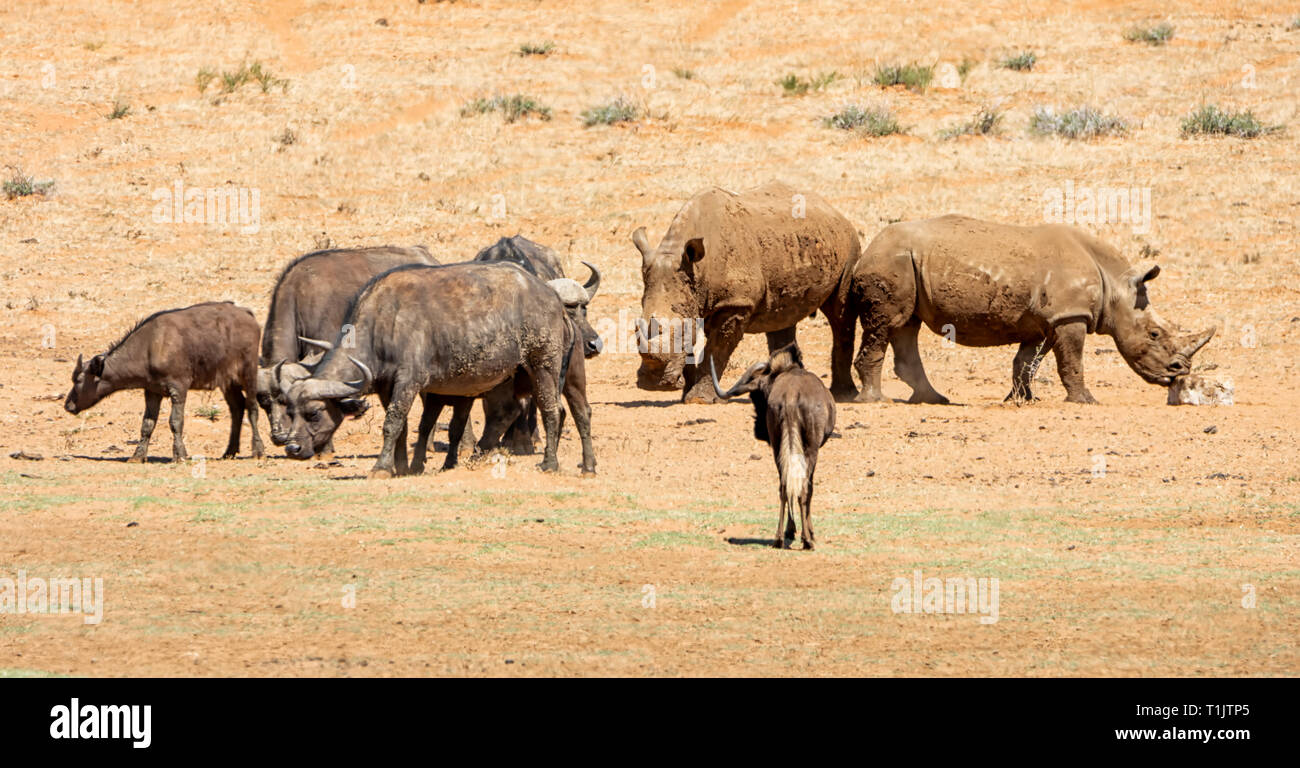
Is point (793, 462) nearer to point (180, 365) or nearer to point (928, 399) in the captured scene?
point (180, 365)

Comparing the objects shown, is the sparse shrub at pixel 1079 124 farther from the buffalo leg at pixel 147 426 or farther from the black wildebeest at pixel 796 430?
the black wildebeest at pixel 796 430

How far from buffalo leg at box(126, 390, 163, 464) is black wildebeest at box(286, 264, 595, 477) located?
327 centimetres

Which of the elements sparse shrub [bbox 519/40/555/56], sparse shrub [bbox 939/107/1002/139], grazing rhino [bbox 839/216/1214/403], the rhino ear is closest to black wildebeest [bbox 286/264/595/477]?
the rhino ear

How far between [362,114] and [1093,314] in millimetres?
20919

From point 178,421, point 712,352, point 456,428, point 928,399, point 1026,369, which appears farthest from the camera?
point 928,399

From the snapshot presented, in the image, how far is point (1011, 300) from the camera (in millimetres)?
18547

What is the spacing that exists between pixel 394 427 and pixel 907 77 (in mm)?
26931

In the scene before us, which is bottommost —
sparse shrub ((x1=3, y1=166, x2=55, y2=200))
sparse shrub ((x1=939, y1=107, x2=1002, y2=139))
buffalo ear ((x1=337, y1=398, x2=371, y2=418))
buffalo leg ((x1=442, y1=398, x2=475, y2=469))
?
buffalo leg ((x1=442, y1=398, x2=475, y2=469))

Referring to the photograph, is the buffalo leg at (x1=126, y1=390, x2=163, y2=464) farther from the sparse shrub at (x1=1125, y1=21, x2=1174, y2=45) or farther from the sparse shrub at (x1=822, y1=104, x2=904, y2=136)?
the sparse shrub at (x1=1125, y1=21, x2=1174, y2=45)

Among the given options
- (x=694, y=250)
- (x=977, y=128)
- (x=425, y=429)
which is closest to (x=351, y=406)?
(x=425, y=429)

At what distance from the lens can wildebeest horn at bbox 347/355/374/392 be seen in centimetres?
1293

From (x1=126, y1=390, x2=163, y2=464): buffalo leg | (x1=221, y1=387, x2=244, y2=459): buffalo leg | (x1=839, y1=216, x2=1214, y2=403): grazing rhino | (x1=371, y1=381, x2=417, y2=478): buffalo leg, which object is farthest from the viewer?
(x1=839, y1=216, x2=1214, y2=403): grazing rhino

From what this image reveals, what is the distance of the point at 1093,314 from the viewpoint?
1880cm

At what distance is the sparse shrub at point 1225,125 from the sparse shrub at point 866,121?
5.97 metres
